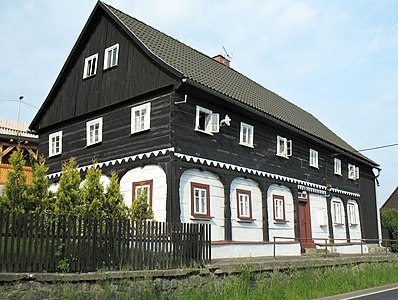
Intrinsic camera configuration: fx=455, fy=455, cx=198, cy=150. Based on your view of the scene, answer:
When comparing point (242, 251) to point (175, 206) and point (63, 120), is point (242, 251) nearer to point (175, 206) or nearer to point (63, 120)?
point (175, 206)

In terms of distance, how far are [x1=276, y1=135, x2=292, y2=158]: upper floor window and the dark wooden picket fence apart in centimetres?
1006

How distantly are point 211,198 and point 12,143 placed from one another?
17121mm

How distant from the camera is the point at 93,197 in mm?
12203

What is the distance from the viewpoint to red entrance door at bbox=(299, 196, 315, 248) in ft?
77.9

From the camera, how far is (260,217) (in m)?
19.9

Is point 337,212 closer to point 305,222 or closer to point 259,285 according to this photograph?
point 305,222

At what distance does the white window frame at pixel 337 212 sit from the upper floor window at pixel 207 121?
12.9m

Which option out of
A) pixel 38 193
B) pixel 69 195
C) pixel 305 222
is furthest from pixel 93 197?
pixel 305 222

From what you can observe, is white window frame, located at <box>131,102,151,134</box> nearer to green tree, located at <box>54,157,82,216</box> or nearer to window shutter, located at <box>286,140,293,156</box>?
green tree, located at <box>54,157,82,216</box>

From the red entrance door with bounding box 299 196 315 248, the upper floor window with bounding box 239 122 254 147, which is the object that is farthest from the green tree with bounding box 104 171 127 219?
the red entrance door with bounding box 299 196 315 248

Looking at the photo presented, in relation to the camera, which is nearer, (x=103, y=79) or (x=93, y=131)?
(x=103, y=79)

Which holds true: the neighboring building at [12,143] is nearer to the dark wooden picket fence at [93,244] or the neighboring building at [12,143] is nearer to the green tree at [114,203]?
the green tree at [114,203]

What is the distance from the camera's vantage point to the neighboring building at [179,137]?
54.2 ft

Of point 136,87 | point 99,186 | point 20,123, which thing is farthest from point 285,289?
point 20,123
